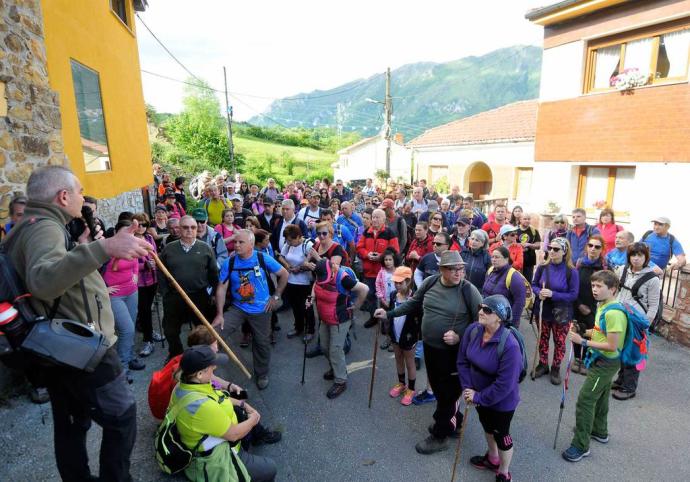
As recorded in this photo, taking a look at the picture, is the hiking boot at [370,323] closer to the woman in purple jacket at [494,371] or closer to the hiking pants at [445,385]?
the hiking pants at [445,385]

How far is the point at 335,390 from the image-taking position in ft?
15.5

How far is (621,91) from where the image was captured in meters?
10.3

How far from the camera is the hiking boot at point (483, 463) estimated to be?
11.7 feet

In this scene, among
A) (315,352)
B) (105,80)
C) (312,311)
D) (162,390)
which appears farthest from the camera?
(105,80)

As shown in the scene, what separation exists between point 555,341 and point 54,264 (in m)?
5.41

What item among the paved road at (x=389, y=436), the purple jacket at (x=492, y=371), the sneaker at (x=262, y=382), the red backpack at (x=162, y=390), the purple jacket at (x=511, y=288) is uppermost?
the purple jacket at (x=511, y=288)

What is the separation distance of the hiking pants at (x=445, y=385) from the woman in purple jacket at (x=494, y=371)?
37cm

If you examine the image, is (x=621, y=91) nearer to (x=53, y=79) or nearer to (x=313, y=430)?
(x=313, y=430)

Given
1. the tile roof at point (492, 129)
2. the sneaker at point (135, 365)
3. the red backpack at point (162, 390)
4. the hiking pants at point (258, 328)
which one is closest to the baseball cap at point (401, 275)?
the hiking pants at point (258, 328)

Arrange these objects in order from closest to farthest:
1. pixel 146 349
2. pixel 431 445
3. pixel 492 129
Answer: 1. pixel 431 445
2. pixel 146 349
3. pixel 492 129

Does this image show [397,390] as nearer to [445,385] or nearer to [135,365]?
[445,385]

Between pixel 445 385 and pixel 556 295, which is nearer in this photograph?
pixel 445 385

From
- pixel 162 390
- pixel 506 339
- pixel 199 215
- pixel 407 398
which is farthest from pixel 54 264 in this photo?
pixel 199 215

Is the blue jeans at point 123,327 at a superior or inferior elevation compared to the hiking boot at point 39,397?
superior
